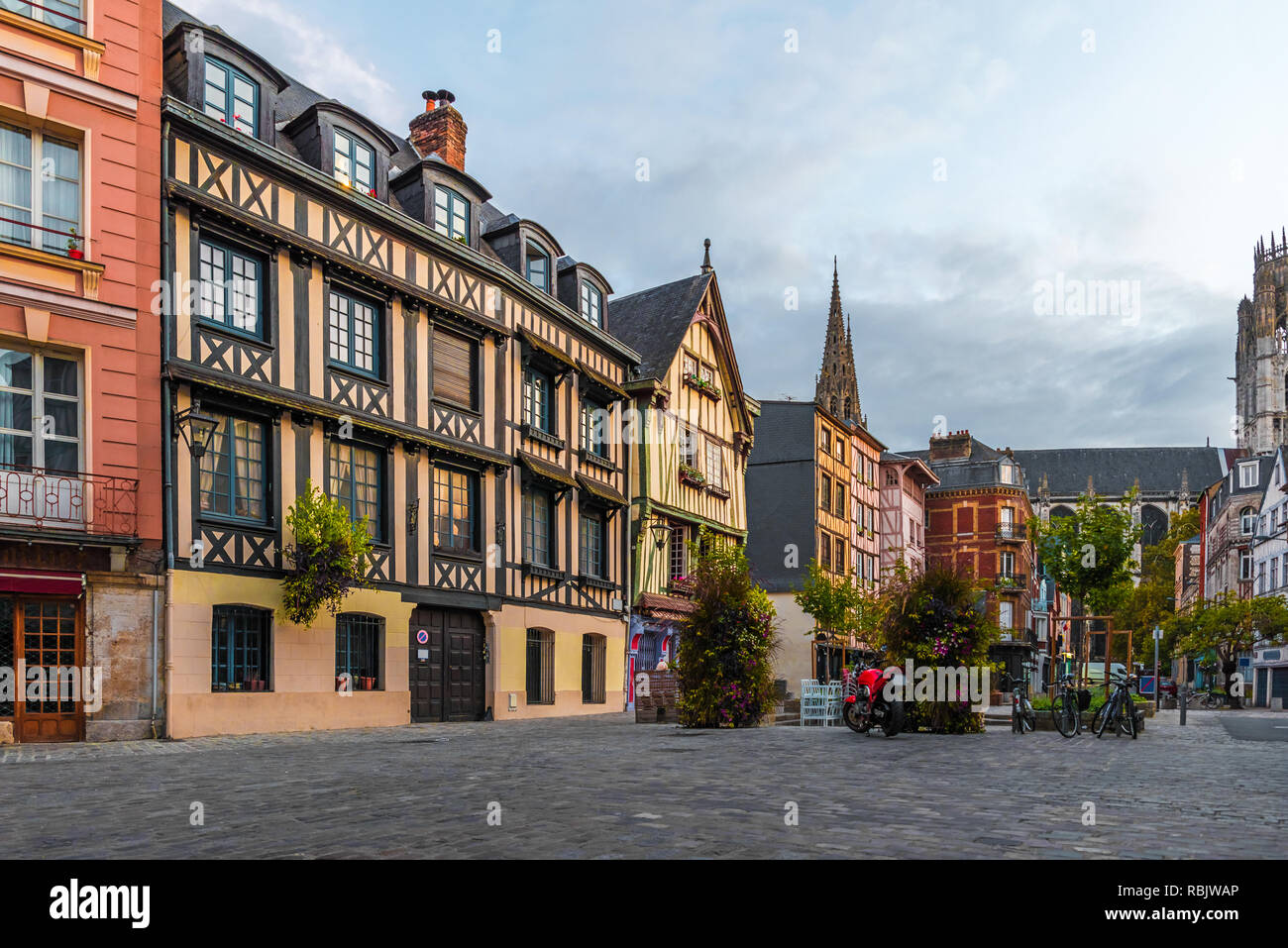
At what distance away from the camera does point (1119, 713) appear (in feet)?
56.7

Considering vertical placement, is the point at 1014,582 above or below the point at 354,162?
below

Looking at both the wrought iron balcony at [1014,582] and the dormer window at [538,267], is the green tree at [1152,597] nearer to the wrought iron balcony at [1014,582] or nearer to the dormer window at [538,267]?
the wrought iron balcony at [1014,582]

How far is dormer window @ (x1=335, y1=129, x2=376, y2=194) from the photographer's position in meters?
19.6

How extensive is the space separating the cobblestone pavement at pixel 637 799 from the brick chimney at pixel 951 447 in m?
56.3

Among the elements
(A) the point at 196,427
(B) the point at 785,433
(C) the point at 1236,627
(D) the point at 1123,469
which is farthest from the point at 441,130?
(D) the point at 1123,469

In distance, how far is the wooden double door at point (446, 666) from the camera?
20797mm

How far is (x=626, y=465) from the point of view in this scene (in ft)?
95.2

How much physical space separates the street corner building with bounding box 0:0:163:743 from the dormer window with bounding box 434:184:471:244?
655cm

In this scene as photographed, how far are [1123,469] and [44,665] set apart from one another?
391 feet

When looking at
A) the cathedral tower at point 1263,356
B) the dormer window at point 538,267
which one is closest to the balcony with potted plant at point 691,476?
the dormer window at point 538,267

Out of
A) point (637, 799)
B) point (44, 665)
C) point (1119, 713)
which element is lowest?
point (1119, 713)

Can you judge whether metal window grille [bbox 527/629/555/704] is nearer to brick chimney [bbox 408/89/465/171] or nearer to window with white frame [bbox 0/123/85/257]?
brick chimney [bbox 408/89/465/171]

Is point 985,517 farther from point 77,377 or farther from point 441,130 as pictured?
point 77,377
